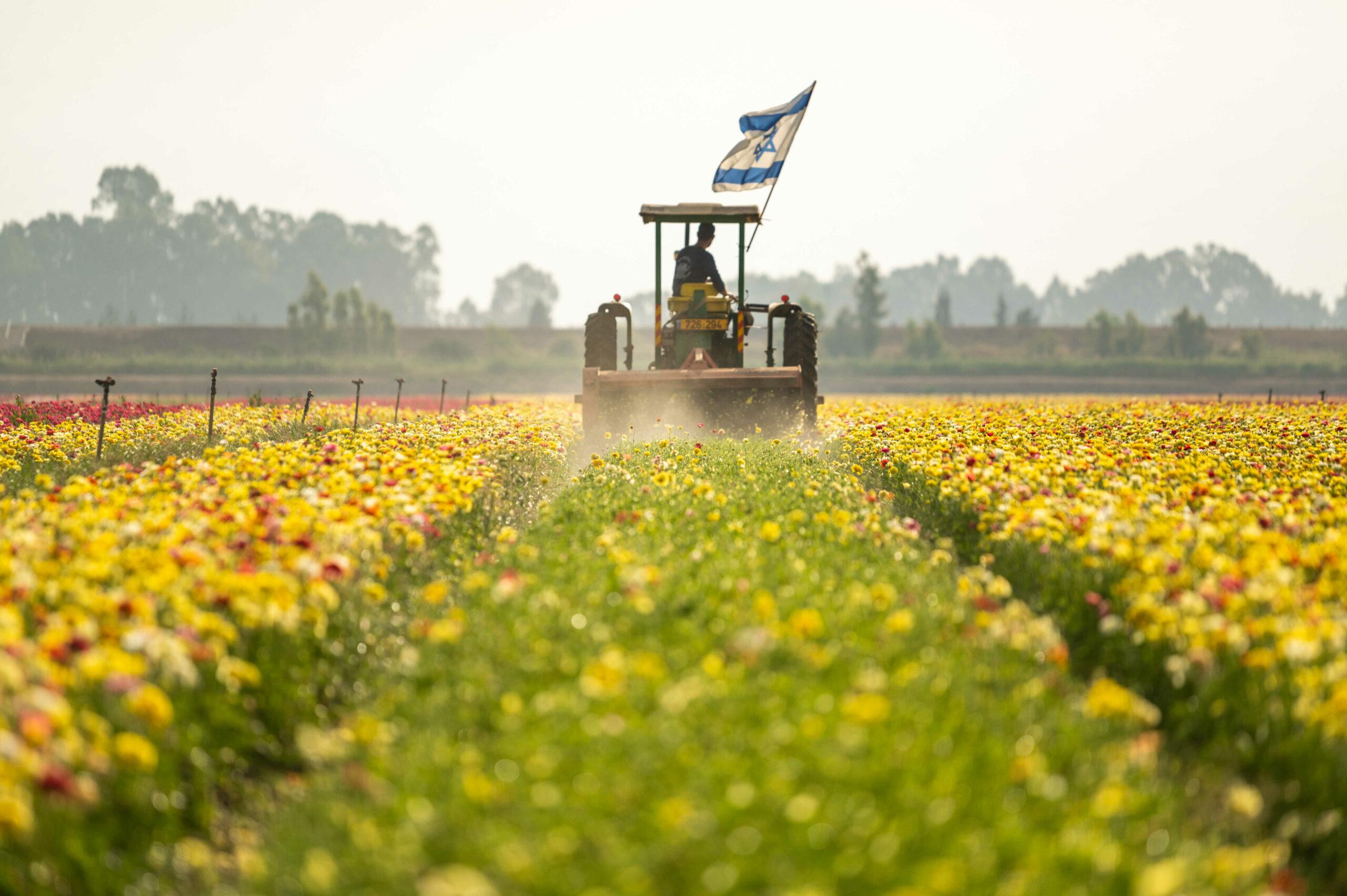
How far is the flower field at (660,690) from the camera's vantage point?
2.48m

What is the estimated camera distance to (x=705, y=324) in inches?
540

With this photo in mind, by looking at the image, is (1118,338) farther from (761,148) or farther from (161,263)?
(161,263)

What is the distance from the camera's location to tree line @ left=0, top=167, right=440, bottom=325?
4227 inches

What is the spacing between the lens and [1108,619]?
14.1 feet

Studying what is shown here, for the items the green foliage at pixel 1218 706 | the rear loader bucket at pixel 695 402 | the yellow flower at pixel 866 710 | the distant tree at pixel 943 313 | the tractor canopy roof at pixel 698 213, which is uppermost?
the distant tree at pixel 943 313

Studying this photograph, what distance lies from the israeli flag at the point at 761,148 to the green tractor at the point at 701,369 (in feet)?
3.89

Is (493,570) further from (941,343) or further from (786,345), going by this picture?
(941,343)

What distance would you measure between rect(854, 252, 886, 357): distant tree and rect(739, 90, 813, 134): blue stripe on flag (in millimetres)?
47753

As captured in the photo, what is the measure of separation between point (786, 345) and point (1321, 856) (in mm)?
10941

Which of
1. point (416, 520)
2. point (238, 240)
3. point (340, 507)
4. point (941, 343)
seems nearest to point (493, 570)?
point (416, 520)

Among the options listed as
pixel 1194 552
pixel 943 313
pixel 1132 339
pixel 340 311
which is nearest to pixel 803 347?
pixel 1194 552

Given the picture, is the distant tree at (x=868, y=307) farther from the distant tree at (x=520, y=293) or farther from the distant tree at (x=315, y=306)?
the distant tree at (x=520, y=293)

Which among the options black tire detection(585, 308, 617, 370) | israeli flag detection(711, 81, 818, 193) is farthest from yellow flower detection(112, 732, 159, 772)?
israeli flag detection(711, 81, 818, 193)

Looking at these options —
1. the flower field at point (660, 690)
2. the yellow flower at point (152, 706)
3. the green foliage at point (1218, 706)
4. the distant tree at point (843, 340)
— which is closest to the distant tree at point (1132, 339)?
the distant tree at point (843, 340)
